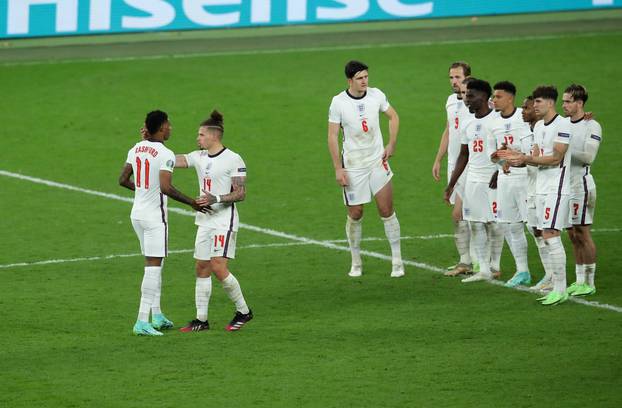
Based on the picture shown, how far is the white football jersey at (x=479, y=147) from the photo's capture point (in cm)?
1487

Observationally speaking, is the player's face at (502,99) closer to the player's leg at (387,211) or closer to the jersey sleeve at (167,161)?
the player's leg at (387,211)

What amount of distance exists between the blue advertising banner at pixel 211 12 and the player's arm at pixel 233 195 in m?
15.3

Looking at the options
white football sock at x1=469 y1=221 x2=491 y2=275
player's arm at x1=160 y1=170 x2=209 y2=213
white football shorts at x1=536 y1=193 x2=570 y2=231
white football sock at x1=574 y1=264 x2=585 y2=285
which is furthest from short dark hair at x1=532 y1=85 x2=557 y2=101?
player's arm at x1=160 y1=170 x2=209 y2=213

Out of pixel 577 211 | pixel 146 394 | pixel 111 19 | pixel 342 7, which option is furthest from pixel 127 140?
pixel 146 394

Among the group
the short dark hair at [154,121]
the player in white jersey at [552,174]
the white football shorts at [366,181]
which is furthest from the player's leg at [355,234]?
the short dark hair at [154,121]

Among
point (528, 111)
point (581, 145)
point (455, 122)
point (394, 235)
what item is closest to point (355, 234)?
point (394, 235)

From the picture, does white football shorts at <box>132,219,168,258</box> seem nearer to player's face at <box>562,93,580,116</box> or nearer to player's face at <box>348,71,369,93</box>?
player's face at <box>348,71,369,93</box>

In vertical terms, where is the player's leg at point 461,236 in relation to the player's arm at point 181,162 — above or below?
below

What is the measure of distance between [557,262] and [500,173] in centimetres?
153

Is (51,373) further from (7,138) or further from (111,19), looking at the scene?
(111,19)

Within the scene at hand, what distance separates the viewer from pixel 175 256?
1678cm

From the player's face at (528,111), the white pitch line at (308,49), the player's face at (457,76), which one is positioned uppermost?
the white pitch line at (308,49)

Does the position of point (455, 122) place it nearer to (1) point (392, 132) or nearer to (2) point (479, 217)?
(1) point (392, 132)

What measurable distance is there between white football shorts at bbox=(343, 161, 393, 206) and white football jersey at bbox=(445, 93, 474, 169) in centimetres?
80
